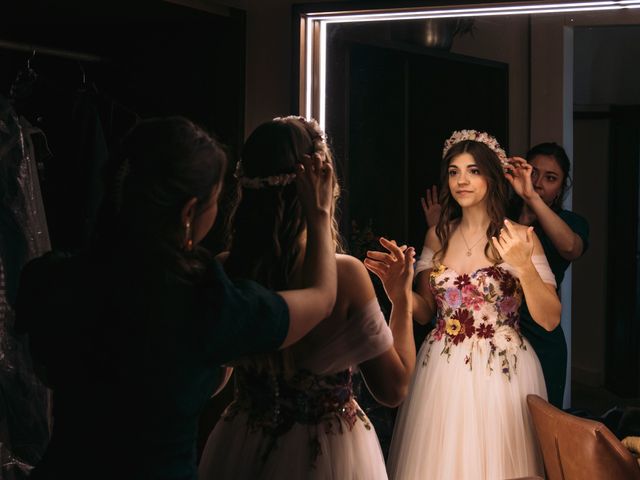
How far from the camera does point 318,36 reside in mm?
2055

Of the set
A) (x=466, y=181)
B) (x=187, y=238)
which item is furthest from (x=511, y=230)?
(x=187, y=238)

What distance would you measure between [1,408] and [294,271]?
93cm

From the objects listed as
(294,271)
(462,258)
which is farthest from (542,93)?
(294,271)

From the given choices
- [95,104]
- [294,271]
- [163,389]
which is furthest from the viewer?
[95,104]

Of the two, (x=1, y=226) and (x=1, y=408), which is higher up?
(x=1, y=226)

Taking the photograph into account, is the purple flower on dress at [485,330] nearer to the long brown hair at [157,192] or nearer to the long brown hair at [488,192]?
the long brown hair at [488,192]

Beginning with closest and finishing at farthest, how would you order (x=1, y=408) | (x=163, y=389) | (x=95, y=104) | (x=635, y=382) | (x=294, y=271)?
(x=163, y=389), (x=294, y=271), (x=635, y=382), (x=1, y=408), (x=95, y=104)

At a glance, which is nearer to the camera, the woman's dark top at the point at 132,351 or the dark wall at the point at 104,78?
the woman's dark top at the point at 132,351

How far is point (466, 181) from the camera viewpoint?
1852 mm

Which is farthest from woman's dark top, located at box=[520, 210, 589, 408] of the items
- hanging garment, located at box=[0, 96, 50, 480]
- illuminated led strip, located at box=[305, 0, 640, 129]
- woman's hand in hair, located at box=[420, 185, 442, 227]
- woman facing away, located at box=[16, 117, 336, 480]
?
hanging garment, located at box=[0, 96, 50, 480]

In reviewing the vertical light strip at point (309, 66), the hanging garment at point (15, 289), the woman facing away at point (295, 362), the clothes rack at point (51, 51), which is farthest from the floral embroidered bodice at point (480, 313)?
the clothes rack at point (51, 51)

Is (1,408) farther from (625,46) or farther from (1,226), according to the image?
(625,46)

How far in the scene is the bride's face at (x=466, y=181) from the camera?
1.83 m

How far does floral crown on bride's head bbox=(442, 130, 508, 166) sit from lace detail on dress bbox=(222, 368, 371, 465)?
624 millimetres
